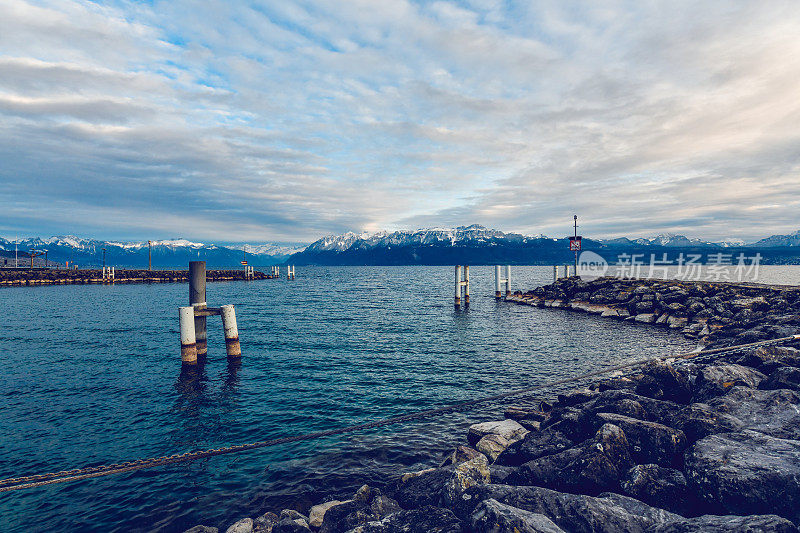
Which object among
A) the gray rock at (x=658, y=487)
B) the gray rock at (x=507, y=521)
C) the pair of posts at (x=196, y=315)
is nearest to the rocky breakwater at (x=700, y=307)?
the gray rock at (x=658, y=487)

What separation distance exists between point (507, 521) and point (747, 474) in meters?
3.72

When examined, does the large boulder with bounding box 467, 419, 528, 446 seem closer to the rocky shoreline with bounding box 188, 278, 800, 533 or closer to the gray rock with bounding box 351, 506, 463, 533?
the rocky shoreline with bounding box 188, 278, 800, 533

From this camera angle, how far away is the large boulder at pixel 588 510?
526 centimetres

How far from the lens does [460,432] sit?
1277 cm

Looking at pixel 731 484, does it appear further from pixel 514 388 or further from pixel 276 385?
pixel 276 385

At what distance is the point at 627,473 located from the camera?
6.49m

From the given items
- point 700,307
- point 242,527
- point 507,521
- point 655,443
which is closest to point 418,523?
point 507,521

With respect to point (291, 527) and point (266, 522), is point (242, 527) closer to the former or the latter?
point (266, 522)

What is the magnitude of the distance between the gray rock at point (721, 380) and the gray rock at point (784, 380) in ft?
0.85

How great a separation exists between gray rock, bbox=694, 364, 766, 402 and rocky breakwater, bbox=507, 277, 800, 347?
421 inches

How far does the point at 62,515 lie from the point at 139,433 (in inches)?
164

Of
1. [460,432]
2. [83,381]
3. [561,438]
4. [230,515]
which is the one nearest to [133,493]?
[230,515]

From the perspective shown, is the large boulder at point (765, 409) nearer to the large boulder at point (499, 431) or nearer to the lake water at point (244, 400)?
the large boulder at point (499, 431)

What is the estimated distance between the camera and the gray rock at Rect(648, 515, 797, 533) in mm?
4180
